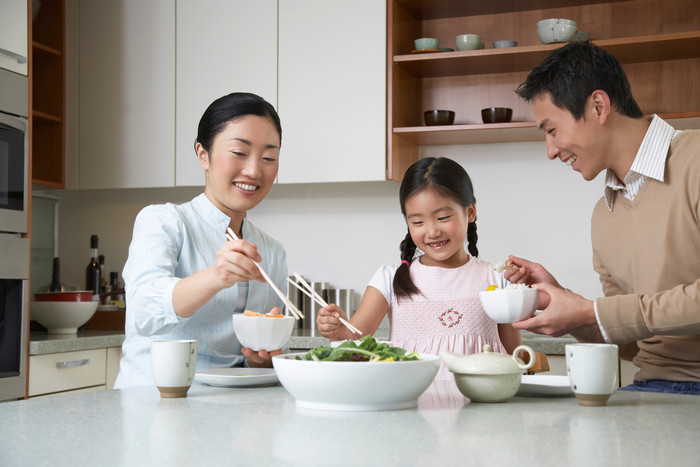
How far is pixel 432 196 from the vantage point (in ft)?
6.84

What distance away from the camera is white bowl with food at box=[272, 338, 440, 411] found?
3.74 ft

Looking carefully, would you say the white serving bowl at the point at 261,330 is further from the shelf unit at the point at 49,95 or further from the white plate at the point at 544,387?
the shelf unit at the point at 49,95

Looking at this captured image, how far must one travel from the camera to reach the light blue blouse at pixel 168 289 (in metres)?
1.66

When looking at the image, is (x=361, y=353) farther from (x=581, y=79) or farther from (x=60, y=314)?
(x=60, y=314)

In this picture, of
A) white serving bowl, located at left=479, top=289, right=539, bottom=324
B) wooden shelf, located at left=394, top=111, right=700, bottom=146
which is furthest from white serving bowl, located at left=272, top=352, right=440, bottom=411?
wooden shelf, located at left=394, top=111, right=700, bottom=146

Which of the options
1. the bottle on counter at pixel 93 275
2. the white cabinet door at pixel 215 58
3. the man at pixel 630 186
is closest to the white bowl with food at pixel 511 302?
the man at pixel 630 186

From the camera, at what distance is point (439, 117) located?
3.19 metres

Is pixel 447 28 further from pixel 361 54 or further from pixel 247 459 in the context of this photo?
pixel 247 459

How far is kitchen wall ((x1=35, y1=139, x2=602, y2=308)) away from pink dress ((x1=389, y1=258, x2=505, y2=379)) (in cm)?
122

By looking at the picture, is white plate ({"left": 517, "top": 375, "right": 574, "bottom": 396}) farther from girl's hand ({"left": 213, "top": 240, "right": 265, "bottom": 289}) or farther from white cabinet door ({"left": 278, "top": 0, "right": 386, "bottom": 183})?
white cabinet door ({"left": 278, "top": 0, "right": 386, "bottom": 183})

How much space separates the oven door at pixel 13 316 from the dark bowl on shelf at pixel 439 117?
169 cm

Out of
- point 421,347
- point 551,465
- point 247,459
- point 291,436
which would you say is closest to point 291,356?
point 291,436

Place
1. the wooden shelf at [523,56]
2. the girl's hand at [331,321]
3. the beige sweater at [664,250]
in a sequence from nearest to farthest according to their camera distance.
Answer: the girl's hand at [331,321]
the beige sweater at [664,250]
the wooden shelf at [523,56]

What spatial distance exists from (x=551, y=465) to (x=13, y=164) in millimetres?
2486
